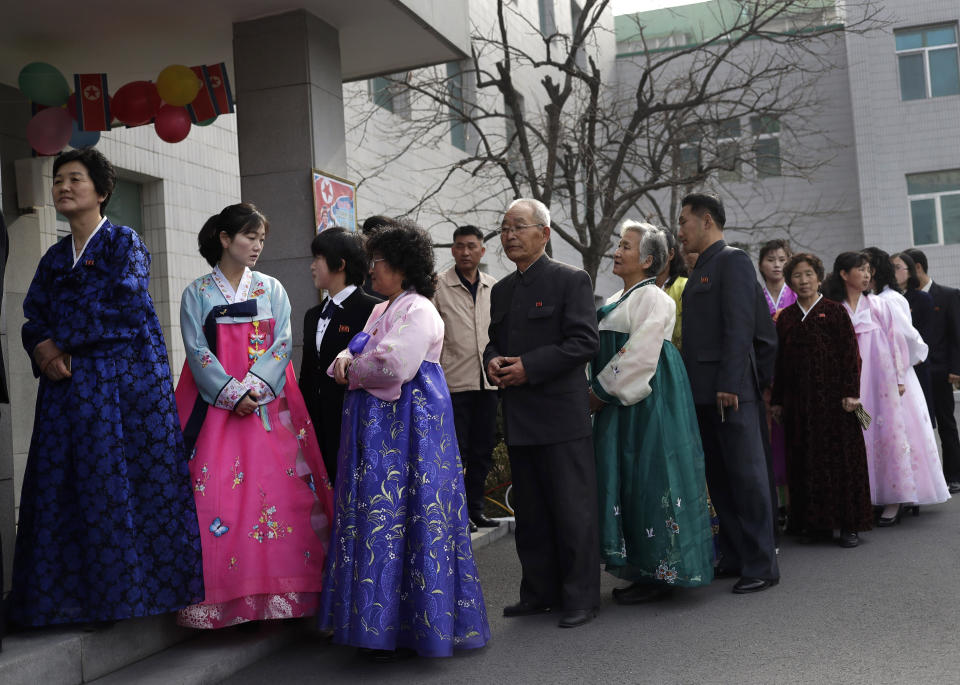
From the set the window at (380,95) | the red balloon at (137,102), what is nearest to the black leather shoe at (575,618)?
the red balloon at (137,102)

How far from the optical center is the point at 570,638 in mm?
4434

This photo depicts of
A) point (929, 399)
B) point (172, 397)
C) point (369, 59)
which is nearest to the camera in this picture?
point (172, 397)

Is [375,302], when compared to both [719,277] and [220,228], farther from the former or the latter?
[719,277]

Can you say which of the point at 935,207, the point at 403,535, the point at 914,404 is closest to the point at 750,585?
the point at 403,535

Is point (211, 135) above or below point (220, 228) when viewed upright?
above

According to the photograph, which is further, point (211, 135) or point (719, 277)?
point (211, 135)

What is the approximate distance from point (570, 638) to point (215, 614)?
155cm

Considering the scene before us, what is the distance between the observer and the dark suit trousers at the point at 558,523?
4.70m

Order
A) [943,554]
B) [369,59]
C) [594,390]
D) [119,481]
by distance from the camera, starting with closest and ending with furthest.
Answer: [119,481] → [594,390] → [943,554] → [369,59]

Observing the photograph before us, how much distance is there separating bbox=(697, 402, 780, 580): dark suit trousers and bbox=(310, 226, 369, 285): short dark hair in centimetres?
199

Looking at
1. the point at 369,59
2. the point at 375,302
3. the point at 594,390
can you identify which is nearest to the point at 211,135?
the point at 369,59

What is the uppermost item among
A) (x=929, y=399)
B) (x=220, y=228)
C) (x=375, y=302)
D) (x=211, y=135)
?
(x=211, y=135)

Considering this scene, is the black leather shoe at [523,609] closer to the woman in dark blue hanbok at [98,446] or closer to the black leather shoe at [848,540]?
the woman in dark blue hanbok at [98,446]

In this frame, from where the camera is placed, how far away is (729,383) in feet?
17.1
